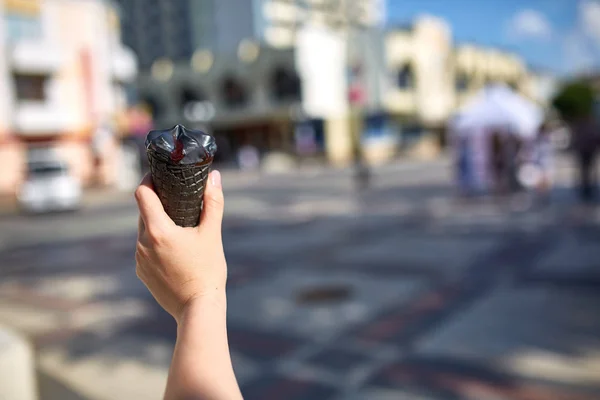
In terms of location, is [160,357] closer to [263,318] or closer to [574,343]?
[263,318]

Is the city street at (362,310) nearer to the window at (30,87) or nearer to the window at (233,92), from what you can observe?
the window at (30,87)

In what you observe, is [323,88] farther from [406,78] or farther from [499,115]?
[499,115]

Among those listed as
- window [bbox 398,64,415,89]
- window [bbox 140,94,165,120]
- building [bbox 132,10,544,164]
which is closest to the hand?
building [bbox 132,10,544,164]

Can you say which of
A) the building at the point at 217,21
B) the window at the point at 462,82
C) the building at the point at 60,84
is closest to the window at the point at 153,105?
the building at the point at 217,21

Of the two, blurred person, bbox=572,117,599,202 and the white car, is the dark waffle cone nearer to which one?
blurred person, bbox=572,117,599,202

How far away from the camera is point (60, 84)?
29.1m

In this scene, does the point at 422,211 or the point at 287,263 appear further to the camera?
the point at 422,211

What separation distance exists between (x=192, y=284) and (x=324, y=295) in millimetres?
5735

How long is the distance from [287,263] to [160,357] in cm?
396

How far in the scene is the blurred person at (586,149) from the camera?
12.5 m

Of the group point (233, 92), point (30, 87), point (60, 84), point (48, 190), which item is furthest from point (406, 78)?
point (48, 190)

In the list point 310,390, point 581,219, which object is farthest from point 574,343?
point 581,219

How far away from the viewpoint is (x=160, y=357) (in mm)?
5293

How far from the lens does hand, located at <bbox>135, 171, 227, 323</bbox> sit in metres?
1.35
